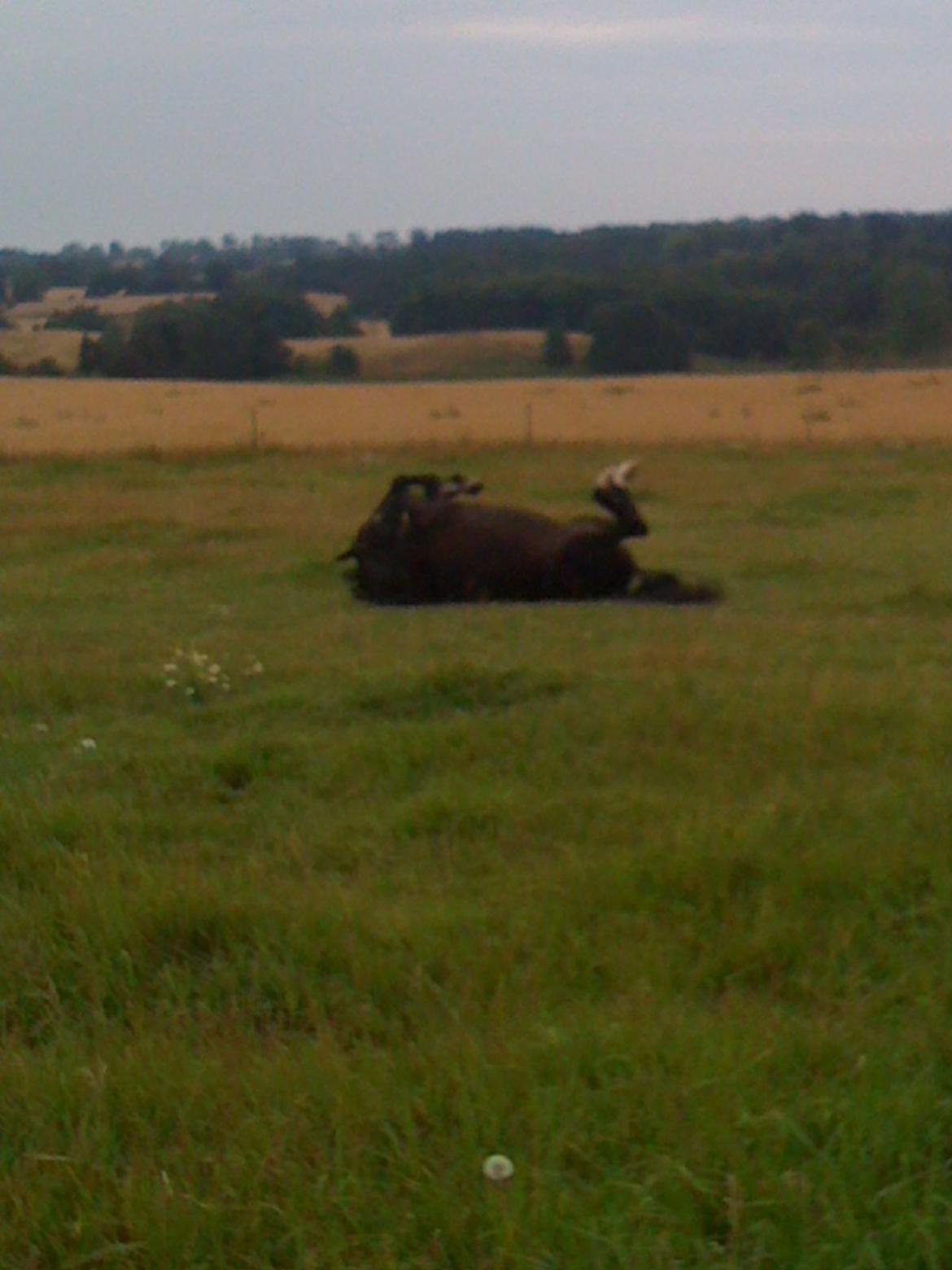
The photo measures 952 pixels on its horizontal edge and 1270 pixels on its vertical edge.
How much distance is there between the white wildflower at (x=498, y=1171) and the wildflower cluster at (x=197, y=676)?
175 inches

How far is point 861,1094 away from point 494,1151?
2.35ft

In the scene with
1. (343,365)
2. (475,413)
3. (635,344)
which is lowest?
(475,413)

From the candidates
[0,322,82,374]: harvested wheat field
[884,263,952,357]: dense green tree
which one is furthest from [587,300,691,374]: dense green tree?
[0,322,82,374]: harvested wheat field

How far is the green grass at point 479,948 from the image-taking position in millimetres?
3121

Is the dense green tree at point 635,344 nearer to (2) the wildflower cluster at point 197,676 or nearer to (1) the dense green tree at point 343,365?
(1) the dense green tree at point 343,365

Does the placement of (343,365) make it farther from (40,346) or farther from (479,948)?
(479,948)

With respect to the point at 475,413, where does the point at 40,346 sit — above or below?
above

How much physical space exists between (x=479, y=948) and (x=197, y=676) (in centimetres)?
356

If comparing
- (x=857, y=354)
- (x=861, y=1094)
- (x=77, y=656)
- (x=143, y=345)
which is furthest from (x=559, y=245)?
(x=861, y=1094)

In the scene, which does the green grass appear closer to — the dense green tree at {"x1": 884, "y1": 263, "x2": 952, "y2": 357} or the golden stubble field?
the golden stubble field

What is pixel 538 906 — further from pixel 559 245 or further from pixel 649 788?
pixel 559 245

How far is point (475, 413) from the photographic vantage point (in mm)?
32375

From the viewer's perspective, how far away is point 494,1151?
328 centimetres

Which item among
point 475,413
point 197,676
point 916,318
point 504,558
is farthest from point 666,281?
point 197,676
